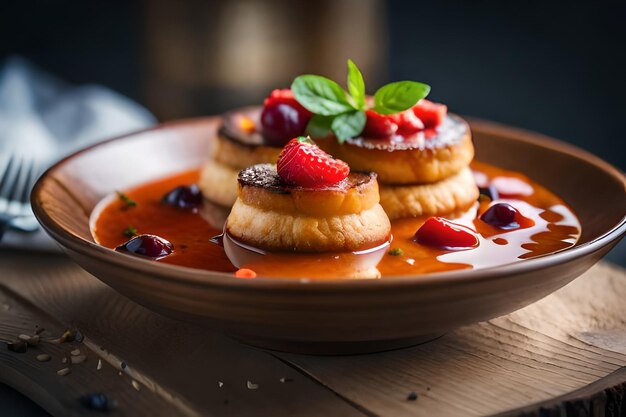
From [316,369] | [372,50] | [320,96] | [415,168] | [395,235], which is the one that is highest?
[320,96]

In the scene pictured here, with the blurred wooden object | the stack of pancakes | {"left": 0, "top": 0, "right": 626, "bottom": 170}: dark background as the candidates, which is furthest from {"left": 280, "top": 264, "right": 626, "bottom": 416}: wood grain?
{"left": 0, "top": 0, "right": 626, "bottom": 170}: dark background

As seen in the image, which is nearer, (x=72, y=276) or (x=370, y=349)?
(x=370, y=349)

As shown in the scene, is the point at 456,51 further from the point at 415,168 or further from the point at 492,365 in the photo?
the point at 492,365

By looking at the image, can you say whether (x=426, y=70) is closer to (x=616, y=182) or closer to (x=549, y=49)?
(x=549, y=49)

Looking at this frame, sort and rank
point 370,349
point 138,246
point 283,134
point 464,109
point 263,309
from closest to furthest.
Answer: point 263,309, point 370,349, point 138,246, point 283,134, point 464,109

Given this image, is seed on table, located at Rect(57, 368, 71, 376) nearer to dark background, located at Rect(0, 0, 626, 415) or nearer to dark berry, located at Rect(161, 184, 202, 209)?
dark berry, located at Rect(161, 184, 202, 209)

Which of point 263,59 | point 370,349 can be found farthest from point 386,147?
point 263,59

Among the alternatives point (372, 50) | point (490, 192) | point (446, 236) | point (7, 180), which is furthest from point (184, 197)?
point (372, 50)
